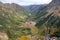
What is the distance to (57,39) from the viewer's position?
79.9 metres

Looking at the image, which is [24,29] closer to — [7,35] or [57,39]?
[7,35]

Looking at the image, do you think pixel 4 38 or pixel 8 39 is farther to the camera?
pixel 4 38

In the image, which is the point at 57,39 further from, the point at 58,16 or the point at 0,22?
the point at 0,22

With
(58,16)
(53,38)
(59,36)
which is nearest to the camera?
(53,38)

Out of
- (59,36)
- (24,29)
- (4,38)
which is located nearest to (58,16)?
(24,29)

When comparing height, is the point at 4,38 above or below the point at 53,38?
above

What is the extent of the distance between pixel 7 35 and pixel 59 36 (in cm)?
5529

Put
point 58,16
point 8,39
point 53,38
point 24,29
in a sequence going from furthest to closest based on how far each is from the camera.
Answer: point 24,29 < point 58,16 < point 8,39 < point 53,38

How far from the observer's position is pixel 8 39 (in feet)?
411

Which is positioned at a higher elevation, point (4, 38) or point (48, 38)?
point (4, 38)

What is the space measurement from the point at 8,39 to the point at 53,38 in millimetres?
53542

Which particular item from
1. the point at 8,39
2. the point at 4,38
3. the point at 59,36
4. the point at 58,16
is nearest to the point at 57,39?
the point at 59,36

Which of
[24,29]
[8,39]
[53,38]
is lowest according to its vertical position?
[53,38]

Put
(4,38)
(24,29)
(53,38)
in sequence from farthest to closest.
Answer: (24,29), (4,38), (53,38)
